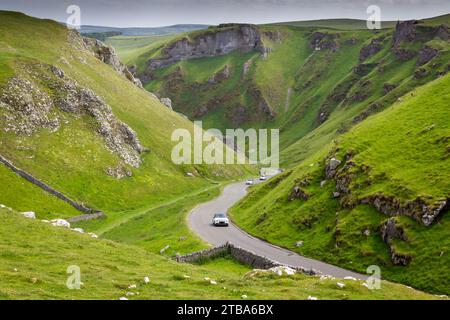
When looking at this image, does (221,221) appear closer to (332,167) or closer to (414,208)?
(332,167)

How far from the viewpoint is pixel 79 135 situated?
4316 inches

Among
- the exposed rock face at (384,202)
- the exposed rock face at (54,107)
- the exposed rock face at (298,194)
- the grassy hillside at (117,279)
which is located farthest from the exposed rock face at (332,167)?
the exposed rock face at (54,107)

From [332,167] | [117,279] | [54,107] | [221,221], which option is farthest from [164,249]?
[54,107]

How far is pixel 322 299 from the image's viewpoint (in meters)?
24.5

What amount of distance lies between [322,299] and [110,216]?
70.5 meters

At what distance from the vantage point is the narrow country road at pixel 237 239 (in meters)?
51.3

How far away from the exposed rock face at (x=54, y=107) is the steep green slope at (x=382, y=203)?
4730 cm

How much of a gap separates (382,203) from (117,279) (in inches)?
1392

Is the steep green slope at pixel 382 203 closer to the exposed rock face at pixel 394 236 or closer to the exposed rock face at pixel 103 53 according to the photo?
the exposed rock face at pixel 394 236

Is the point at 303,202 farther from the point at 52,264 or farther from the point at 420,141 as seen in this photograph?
the point at 52,264

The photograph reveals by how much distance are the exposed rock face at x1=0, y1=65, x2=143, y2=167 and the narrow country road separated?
2947cm

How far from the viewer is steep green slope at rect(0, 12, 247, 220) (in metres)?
97.4

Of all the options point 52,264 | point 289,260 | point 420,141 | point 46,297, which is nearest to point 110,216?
point 289,260

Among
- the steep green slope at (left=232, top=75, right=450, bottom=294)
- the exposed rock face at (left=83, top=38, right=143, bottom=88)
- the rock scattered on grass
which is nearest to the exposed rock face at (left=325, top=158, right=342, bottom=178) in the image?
the steep green slope at (left=232, top=75, right=450, bottom=294)
